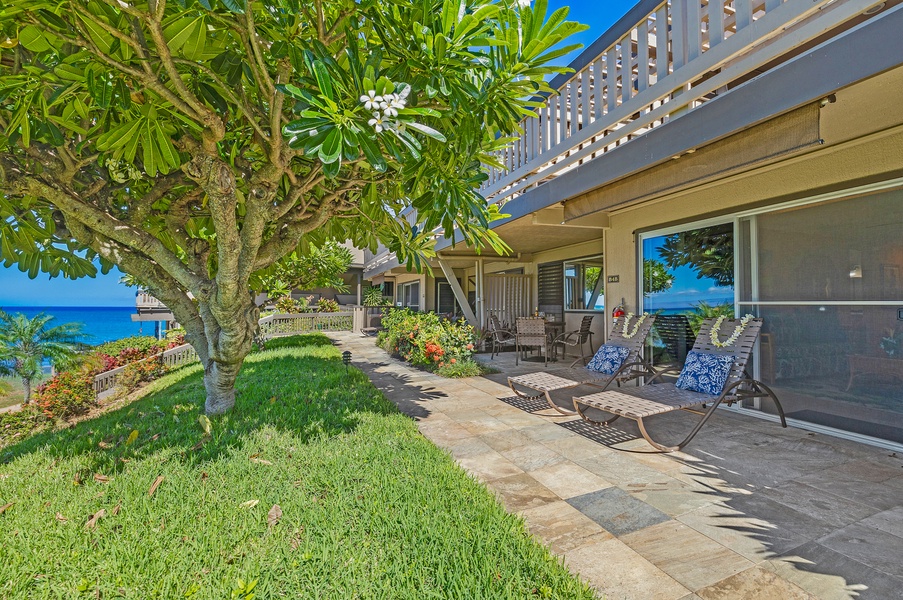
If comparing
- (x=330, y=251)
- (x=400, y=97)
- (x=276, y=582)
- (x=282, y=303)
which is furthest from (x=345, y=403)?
(x=282, y=303)

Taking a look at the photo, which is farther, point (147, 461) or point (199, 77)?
point (147, 461)

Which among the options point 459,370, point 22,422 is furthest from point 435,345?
point 22,422

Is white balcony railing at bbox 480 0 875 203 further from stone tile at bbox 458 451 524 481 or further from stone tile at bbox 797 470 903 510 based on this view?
stone tile at bbox 797 470 903 510

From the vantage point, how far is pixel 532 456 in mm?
3777

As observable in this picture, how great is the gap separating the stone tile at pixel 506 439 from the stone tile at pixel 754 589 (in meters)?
2.08

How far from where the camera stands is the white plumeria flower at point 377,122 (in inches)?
87.2

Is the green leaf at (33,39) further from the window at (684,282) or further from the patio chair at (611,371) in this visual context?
the window at (684,282)

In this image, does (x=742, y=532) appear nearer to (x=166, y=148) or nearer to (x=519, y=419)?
(x=519, y=419)

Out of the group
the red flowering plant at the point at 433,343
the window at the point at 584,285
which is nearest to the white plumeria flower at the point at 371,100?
the red flowering plant at the point at 433,343

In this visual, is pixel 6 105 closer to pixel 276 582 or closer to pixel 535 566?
pixel 276 582

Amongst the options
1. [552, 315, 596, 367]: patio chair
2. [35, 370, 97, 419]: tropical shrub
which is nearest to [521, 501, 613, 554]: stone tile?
[552, 315, 596, 367]: patio chair

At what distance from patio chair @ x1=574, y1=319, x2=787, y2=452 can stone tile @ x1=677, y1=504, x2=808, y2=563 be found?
1.12m

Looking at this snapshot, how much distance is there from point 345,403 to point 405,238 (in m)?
2.10

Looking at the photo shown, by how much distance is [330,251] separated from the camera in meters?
14.6
